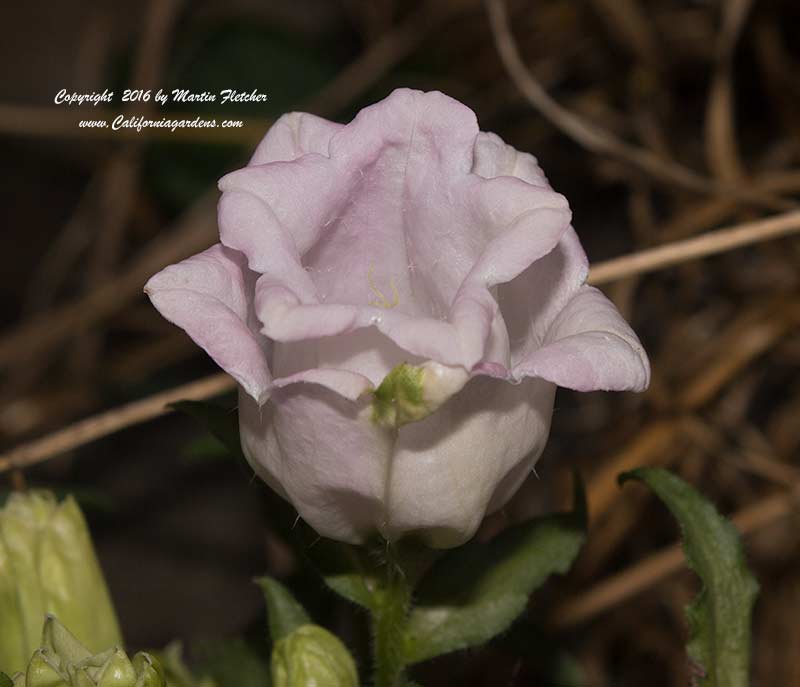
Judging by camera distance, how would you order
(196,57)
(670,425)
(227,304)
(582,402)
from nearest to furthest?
1. (227,304)
2. (670,425)
3. (582,402)
4. (196,57)

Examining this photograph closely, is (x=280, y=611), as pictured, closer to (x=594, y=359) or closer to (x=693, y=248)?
(x=594, y=359)

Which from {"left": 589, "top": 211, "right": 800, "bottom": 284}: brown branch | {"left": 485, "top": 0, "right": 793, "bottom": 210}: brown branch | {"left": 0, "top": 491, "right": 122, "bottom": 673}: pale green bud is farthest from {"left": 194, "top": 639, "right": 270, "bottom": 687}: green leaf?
{"left": 485, "top": 0, "right": 793, "bottom": 210}: brown branch

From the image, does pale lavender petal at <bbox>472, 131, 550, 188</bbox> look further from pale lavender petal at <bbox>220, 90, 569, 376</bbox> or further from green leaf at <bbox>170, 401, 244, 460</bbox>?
green leaf at <bbox>170, 401, 244, 460</bbox>

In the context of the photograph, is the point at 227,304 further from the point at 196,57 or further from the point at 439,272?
the point at 196,57

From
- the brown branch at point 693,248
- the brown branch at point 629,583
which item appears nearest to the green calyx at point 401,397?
the brown branch at point 693,248

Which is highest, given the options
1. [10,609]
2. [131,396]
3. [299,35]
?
[299,35]

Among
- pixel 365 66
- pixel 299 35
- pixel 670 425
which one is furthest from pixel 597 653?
pixel 299 35

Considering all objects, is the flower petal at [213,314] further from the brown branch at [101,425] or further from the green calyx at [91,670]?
the brown branch at [101,425]
